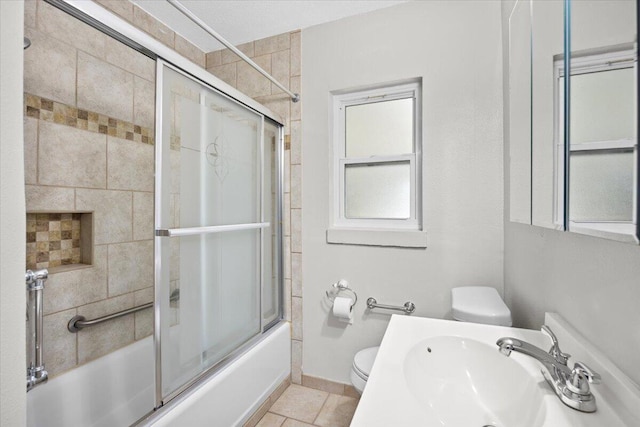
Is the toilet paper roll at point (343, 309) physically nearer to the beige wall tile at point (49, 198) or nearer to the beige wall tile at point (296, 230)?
the beige wall tile at point (296, 230)

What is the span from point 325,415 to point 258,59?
2410 mm

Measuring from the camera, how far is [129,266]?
1.79 meters

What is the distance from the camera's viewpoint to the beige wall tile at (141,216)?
5.99ft

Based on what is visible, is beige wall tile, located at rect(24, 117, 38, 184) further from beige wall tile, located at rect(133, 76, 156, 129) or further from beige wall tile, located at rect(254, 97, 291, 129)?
beige wall tile, located at rect(254, 97, 291, 129)

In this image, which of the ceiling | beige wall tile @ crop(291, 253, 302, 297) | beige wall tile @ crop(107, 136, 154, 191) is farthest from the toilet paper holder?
the ceiling

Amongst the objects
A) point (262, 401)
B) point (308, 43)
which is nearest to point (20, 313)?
point (262, 401)

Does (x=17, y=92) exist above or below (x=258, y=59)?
below

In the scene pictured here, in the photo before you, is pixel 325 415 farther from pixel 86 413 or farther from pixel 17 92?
pixel 17 92

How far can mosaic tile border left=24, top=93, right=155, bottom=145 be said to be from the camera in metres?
1.36

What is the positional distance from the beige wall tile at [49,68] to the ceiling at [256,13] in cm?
66

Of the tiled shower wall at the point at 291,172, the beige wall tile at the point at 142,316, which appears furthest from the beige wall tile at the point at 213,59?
the beige wall tile at the point at 142,316

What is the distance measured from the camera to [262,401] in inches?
69.4

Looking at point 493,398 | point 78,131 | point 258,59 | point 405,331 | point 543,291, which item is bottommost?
point 493,398

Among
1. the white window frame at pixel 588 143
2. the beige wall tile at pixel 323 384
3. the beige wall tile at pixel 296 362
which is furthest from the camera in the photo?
the beige wall tile at pixel 296 362
